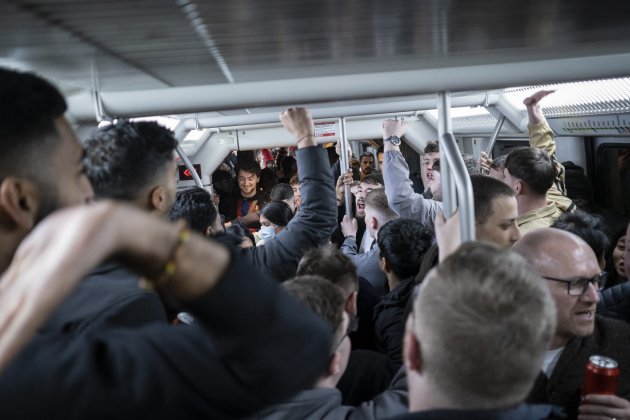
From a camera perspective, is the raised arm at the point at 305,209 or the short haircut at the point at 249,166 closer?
the raised arm at the point at 305,209

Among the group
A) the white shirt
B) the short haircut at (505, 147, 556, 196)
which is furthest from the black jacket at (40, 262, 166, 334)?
the white shirt

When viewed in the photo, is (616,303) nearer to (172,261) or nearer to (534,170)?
(534,170)

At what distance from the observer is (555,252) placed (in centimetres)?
200

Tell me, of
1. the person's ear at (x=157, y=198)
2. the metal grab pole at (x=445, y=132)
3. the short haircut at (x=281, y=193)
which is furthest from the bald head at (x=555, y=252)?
the short haircut at (x=281, y=193)

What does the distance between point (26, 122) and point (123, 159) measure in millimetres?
775

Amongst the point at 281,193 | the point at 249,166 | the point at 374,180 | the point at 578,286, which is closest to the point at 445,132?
the point at 578,286

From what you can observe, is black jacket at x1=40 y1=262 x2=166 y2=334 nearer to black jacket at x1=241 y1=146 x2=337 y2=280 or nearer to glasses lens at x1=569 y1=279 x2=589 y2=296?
black jacket at x1=241 y1=146 x2=337 y2=280

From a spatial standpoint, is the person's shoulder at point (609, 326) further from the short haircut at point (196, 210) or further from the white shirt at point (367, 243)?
the white shirt at point (367, 243)

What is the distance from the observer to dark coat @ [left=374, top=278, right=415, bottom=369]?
2.40 meters

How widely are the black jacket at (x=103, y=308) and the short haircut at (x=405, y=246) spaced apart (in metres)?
1.68

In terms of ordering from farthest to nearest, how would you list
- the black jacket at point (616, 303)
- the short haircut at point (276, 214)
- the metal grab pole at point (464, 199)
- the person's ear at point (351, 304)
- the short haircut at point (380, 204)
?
the short haircut at point (276, 214)
the short haircut at point (380, 204)
the black jacket at point (616, 303)
the person's ear at point (351, 304)
the metal grab pole at point (464, 199)

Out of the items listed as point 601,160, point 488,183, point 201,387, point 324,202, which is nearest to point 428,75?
point 324,202

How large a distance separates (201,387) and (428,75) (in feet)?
4.18

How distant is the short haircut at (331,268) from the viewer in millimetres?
2305
